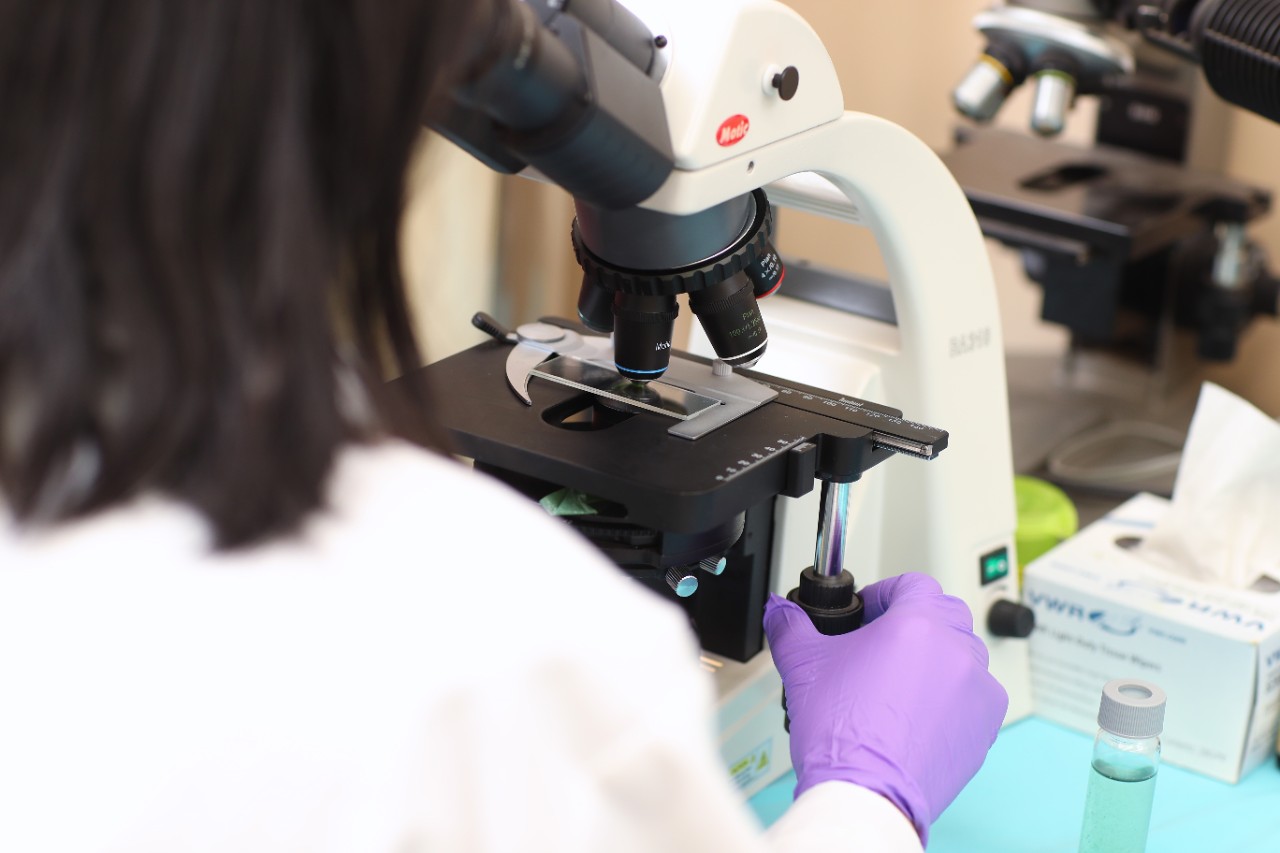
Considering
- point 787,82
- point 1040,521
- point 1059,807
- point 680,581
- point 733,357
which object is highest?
point 787,82

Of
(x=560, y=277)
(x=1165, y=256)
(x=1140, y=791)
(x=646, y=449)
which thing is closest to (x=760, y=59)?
(x=646, y=449)

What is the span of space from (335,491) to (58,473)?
0.30 ft

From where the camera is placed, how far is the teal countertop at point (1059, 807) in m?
0.93

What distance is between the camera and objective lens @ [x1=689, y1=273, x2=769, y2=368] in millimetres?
787

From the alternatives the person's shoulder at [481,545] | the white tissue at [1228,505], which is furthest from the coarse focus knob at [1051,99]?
the person's shoulder at [481,545]

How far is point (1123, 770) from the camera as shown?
861 millimetres

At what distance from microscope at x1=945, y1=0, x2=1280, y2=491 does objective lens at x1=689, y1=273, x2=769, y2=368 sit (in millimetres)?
576

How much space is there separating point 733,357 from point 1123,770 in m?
0.37

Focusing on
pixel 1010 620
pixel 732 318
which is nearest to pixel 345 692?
pixel 732 318

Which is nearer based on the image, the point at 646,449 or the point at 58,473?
the point at 58,473

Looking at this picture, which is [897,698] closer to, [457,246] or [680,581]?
[680,581]

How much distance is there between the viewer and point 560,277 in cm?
184

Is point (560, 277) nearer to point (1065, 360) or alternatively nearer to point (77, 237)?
point (1065, 360)

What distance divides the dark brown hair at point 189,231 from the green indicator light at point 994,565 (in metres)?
0.67
